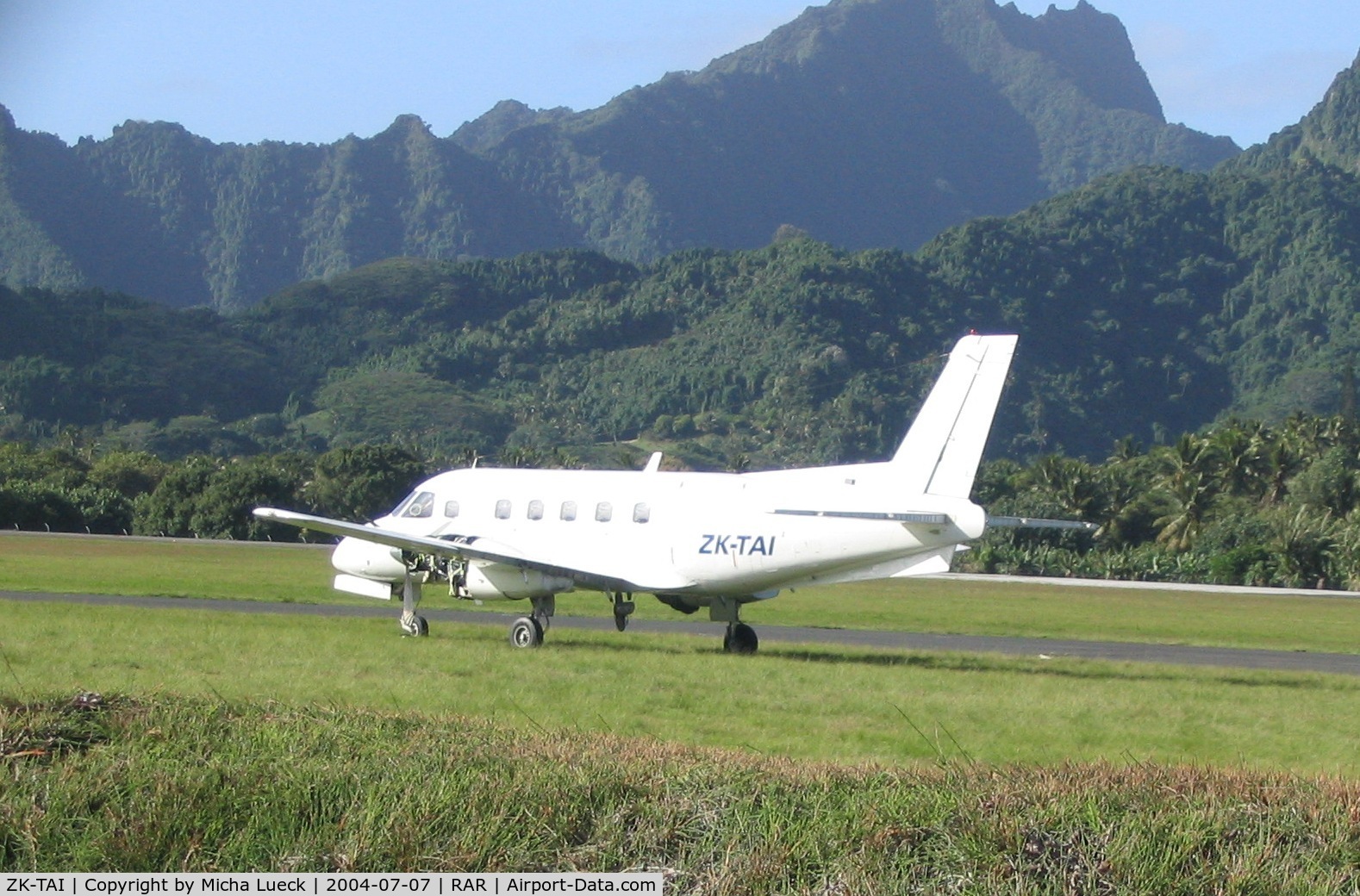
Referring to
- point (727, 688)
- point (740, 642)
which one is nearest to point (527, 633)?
point (740, 642)

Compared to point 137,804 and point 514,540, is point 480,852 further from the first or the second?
point 514,540

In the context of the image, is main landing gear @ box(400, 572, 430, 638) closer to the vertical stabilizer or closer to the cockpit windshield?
the cockpit windshield

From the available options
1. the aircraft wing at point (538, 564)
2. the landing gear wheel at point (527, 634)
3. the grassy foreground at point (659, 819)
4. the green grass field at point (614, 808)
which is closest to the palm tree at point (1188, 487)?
the aircraft wing at point (538, 564)

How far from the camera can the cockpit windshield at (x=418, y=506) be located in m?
28.4

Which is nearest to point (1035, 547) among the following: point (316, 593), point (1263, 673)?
point (316, 593)

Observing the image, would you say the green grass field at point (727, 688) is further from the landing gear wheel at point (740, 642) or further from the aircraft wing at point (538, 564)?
the aircraft wing at point (538, 564)

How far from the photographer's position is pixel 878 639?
3209 centimetres

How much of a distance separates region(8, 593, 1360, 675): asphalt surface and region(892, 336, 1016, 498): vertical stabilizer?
6.25 metres

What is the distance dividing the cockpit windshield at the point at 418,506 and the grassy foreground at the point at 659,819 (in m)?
19.6

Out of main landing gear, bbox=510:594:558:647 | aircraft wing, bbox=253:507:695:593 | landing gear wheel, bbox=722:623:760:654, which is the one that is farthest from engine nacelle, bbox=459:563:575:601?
landing gear wheel, bbox=722:623:760:654

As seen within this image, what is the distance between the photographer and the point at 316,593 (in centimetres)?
4231

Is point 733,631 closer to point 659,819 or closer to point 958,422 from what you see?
point 958,422

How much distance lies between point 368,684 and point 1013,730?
7349 mm

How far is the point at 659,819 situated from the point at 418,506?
21112mm
